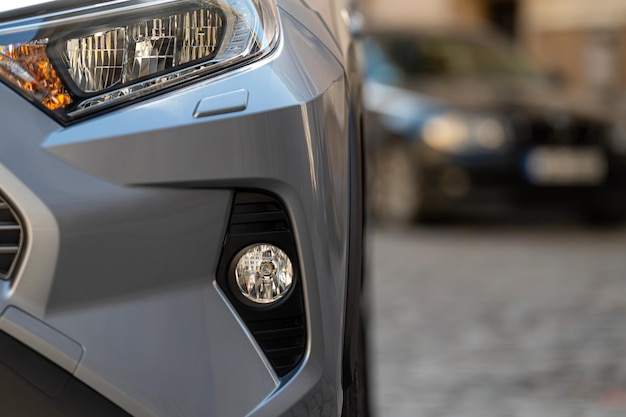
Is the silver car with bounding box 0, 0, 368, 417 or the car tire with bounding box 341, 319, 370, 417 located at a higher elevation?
the silver car with bounding box 0, 0, 368, 417

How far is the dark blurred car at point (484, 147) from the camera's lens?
28.7 feet

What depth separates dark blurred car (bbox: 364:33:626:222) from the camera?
344 inches

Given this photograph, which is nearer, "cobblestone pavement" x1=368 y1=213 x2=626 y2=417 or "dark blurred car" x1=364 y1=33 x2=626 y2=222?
"cobblestone pavement" x1=368 y1=213 x2=626 y2=417

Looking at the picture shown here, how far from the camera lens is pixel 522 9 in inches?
823

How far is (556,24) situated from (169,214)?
18830mm

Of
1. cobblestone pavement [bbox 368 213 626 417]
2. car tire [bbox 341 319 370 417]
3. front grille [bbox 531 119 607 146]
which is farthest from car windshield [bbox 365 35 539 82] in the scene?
car tire [bbox 341 319 370 417]

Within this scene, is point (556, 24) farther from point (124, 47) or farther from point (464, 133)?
point (124, 47)

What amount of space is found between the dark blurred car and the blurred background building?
353 inches

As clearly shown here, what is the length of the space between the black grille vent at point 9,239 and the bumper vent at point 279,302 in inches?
12.0

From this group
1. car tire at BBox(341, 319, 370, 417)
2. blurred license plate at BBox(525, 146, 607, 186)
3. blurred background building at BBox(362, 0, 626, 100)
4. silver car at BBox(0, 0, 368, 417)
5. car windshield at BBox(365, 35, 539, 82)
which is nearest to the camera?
silver car at BBox(0, 0, 368, 417)

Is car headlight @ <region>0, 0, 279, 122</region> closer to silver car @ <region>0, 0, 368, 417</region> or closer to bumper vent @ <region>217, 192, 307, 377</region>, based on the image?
silver car @ <region>0, 0, 368, 417</region>

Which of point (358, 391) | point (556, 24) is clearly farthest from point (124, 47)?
point (556, 24)

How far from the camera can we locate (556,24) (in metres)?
20.0

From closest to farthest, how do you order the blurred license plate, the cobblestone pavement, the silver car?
the silver car, the cobblestone pavement, the blurred license plate
